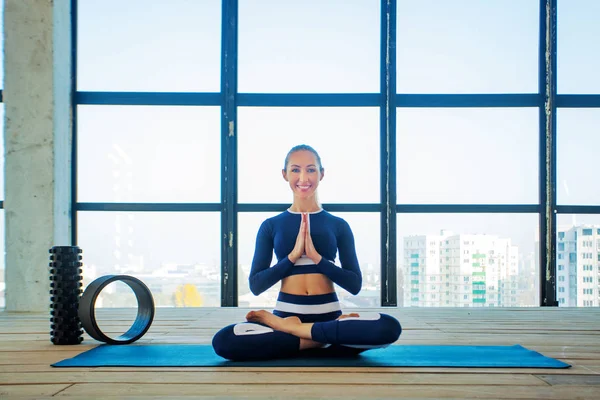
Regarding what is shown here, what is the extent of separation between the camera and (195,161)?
5.13 metres

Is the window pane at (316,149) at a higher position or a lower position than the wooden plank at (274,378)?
higher

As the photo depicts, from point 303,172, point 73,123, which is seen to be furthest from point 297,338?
point 73,123

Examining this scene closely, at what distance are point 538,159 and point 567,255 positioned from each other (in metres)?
0.90

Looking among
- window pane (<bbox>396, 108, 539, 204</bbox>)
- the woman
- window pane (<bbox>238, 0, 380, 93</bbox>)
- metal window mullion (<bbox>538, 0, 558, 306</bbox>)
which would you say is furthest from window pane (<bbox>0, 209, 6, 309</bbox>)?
metal window mullion (<bbox>538, 0, 558, 306</bbox>)

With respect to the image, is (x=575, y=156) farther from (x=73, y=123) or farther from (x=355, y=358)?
(x=73, y=123)

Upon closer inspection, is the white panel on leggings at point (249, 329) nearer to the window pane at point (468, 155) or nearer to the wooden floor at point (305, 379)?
the wooden floor at point (305, 379)

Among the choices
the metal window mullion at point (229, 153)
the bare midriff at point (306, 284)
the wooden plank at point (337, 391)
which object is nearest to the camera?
the wooden plank at point (337, 391)

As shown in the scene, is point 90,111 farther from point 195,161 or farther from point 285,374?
point 285,374

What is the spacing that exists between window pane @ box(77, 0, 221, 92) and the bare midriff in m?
3.00

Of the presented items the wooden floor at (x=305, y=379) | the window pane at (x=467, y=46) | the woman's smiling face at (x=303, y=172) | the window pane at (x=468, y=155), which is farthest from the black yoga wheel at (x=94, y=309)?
the window pane at (x=467, y=46)

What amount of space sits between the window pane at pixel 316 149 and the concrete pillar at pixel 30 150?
5.13 feet

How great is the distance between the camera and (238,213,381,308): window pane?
5.05 metres

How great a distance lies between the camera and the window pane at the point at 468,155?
16.8 feet

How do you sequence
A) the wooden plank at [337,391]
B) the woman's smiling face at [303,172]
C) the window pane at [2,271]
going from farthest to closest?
the window pane at [2,271]
the woman's smiling face at [303,172]
the wooden plank at [337,391]
